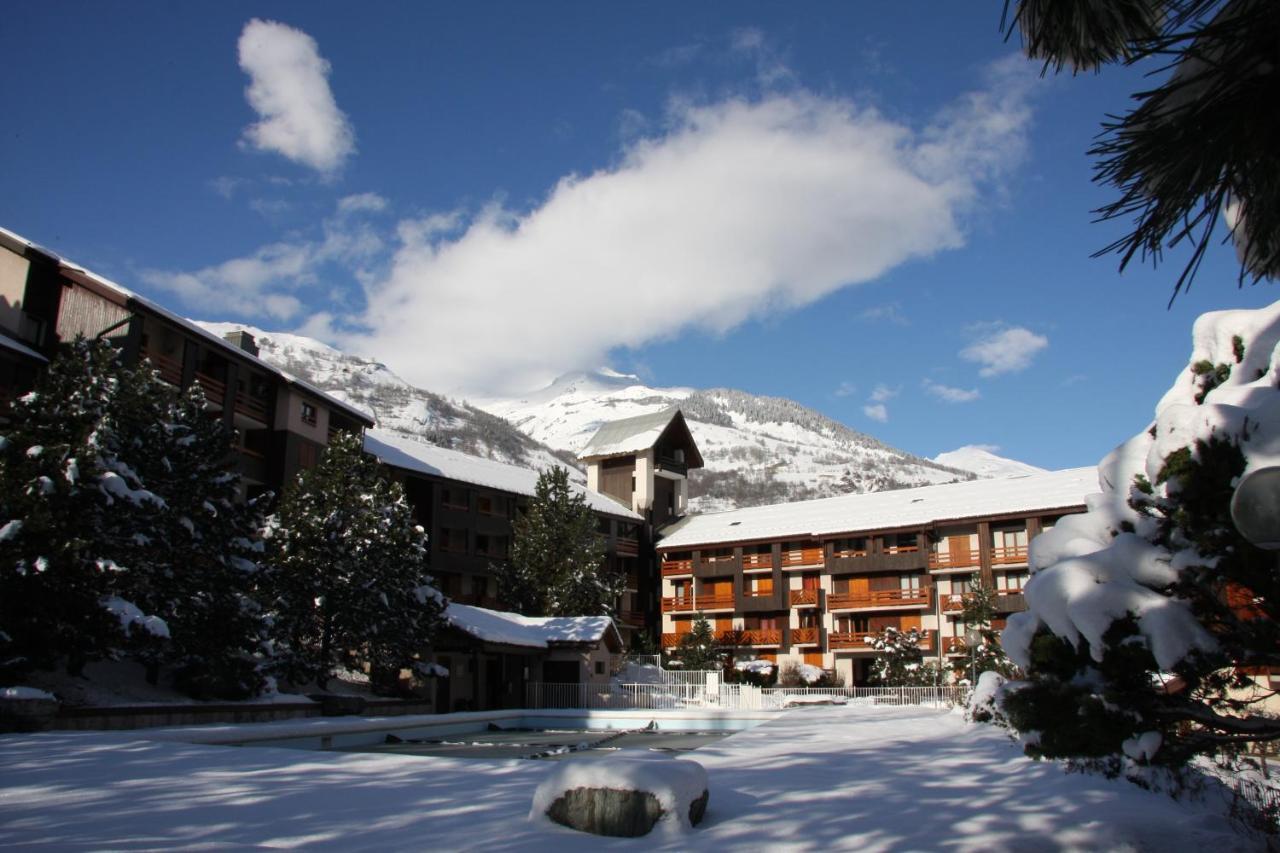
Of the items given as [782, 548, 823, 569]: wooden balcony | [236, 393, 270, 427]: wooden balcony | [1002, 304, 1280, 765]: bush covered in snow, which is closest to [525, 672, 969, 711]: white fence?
[782, 548, 823, 569]: wooden balcony

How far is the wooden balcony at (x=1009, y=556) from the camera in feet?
155

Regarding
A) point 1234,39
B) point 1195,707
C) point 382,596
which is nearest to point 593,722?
point 382,596

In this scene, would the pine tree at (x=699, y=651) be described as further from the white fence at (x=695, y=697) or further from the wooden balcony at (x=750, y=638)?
the wooden balcony at (x=750, y=638)

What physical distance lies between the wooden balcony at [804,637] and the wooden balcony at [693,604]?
13.7 feet

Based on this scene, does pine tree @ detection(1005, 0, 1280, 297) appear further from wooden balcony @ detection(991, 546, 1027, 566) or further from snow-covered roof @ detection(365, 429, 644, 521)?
wooden balcony @ detection(991, 546, 1027, 566)

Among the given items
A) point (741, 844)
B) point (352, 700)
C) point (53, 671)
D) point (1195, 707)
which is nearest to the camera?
point (1195, 707)

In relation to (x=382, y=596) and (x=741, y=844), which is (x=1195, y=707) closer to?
(x=741, y=844)

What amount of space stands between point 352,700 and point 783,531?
33.0 metres

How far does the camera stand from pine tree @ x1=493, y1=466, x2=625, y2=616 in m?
44.2

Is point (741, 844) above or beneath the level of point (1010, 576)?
beneath

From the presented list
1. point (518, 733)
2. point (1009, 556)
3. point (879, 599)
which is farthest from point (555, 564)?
point (1009, 556)

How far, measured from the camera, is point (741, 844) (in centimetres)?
836

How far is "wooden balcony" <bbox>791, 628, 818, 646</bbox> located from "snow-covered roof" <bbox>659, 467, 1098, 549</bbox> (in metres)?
5.30

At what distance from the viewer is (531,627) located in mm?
40281
